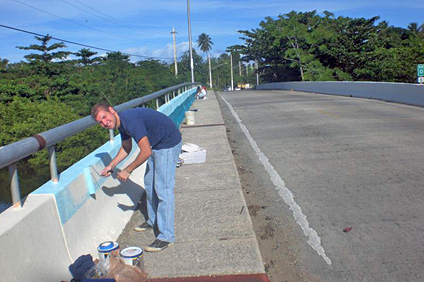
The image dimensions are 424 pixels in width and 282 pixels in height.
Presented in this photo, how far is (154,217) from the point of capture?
5109mm

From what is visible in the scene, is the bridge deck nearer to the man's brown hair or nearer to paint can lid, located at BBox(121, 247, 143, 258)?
paint can lid, located at BBox(121, 247, 143, 258)

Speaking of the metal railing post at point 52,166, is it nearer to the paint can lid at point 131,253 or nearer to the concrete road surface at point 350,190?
the paint can lid at point 131,253

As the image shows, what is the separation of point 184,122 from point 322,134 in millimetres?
4718

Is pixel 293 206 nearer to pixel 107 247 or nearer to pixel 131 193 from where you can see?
pixel 131 193

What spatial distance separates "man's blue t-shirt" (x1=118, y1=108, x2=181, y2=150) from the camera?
4.29 metres

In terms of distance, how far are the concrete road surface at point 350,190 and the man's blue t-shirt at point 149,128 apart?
5.74ft

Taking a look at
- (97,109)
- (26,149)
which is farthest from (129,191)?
(26,149)

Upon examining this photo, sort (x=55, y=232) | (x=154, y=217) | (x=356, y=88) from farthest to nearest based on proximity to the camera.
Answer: (x=356, y=88) → (x=154, y=217) → (x=55, y=232)

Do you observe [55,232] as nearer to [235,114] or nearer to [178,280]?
[178,280]

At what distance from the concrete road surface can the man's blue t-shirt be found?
1750mm

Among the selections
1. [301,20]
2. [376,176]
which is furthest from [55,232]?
[301,20]

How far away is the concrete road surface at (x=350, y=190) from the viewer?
14.3ft

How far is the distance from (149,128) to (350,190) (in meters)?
3.37

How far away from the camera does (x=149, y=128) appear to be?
4.53m
